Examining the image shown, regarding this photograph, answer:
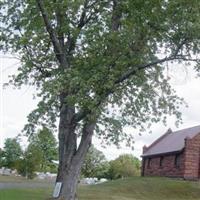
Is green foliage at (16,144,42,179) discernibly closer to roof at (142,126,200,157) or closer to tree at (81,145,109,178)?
roof at (142,126,200,157)

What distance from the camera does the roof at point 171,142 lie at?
54.5 meters

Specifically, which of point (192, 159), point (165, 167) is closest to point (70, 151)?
point (192, 159)

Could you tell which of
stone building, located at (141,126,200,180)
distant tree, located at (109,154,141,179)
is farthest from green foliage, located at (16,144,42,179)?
distant tree, located at (109,154,141,179)

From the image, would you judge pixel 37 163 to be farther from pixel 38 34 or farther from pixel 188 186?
pixel 38 34

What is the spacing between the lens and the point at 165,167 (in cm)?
5631

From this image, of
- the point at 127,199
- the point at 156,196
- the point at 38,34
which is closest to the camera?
the point at 38,34

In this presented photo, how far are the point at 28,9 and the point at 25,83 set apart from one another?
3.80m

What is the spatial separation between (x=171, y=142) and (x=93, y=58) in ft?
136

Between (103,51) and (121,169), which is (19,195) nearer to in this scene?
(103,51)

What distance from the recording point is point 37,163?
71.5 metres

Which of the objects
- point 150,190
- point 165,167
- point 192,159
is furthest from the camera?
point 165,167

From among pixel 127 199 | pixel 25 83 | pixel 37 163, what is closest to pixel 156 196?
pixel 127 199

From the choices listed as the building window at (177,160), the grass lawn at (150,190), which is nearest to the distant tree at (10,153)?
the building window at (177,160)

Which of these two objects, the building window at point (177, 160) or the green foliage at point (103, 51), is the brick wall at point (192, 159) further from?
the green foliage at point (103, 51)
